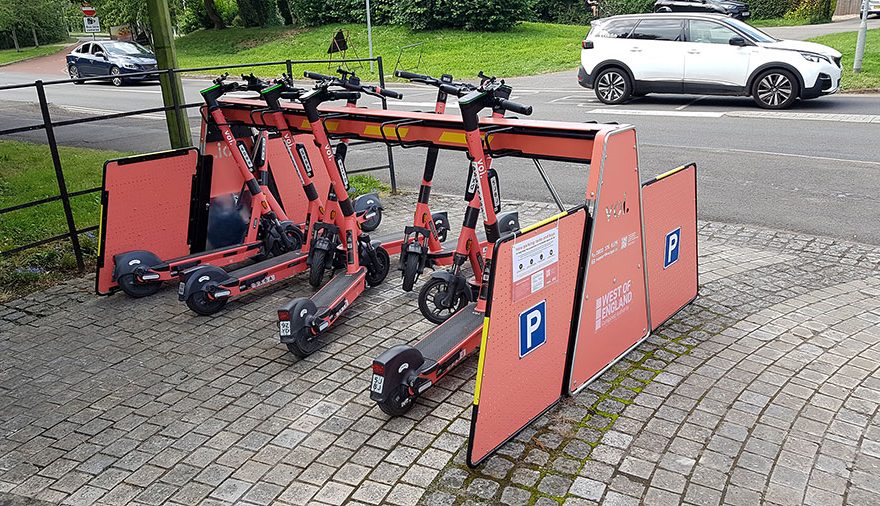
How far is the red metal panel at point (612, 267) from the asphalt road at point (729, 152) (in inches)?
154

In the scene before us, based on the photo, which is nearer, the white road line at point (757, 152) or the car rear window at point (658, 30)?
the white road line at point (757, 152)

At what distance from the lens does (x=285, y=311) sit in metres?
5.13

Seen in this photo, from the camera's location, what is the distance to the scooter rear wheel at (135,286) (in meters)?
6.41

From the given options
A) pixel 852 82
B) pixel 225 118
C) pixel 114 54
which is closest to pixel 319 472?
pixel 225 118

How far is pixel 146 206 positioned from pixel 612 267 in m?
4.33

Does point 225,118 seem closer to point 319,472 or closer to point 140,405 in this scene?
point 140,405

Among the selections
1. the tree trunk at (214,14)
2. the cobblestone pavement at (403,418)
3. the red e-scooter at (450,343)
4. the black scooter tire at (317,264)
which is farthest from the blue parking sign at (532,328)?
the tree trunk at (214,14)

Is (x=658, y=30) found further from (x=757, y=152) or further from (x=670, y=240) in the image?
(x=670, y=240)

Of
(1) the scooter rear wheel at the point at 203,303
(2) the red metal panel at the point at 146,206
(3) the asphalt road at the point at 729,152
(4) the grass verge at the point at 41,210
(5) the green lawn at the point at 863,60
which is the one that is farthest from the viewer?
(5) the green lawn at the point at 863,60

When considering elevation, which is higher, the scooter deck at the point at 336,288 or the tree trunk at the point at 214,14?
the tree trunk at the point at 214,14

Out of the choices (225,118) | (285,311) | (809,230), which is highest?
(225,118)

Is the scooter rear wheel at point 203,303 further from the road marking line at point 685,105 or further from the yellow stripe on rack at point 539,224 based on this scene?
the road marking line at point 685,105

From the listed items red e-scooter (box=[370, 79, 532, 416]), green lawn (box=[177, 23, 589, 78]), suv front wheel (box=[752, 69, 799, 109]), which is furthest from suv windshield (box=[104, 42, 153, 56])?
red e-scooter (box=[370, 79, 532, 416])

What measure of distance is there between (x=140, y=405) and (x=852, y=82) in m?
17.5
